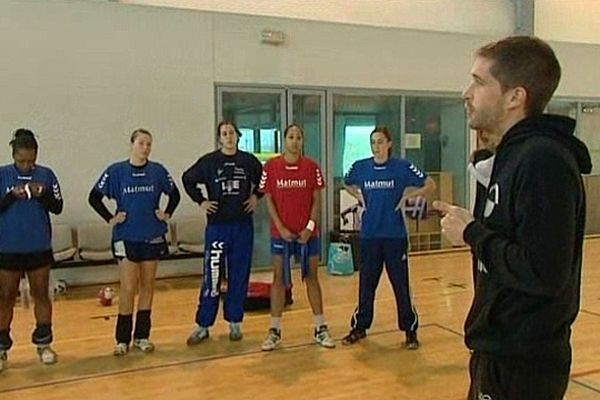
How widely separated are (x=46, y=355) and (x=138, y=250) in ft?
2.92

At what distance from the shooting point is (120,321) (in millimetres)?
4551

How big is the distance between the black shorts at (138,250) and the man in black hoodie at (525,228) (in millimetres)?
3285

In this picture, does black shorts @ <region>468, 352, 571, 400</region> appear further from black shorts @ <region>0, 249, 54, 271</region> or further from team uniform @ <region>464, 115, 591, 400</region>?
black shorts @ <region>0, 249, 54, 271</region>

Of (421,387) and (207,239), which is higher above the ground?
(207,239)

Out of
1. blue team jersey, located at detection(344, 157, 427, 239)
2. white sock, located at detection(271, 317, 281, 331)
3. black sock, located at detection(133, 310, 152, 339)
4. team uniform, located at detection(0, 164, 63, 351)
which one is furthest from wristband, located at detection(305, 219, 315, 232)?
team uniform, located at detection(0, 164, 63, 351)

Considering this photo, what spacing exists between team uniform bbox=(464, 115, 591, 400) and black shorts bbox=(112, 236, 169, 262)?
129 inches

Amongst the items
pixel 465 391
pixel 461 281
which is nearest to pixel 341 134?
pixel 461 281

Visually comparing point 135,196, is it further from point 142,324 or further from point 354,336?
point 354,336

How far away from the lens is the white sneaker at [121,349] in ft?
14.7

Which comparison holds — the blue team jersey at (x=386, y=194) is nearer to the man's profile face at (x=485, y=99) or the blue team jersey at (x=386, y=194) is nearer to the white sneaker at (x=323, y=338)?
the white sneaker at (x=323, y=338)

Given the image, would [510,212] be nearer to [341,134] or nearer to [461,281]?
[461,281]

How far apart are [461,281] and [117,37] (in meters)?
4.46

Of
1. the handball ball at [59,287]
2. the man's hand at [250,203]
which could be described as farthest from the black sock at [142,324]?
the handball ball at [59,287]

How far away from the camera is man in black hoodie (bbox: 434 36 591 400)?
1.35 meters
